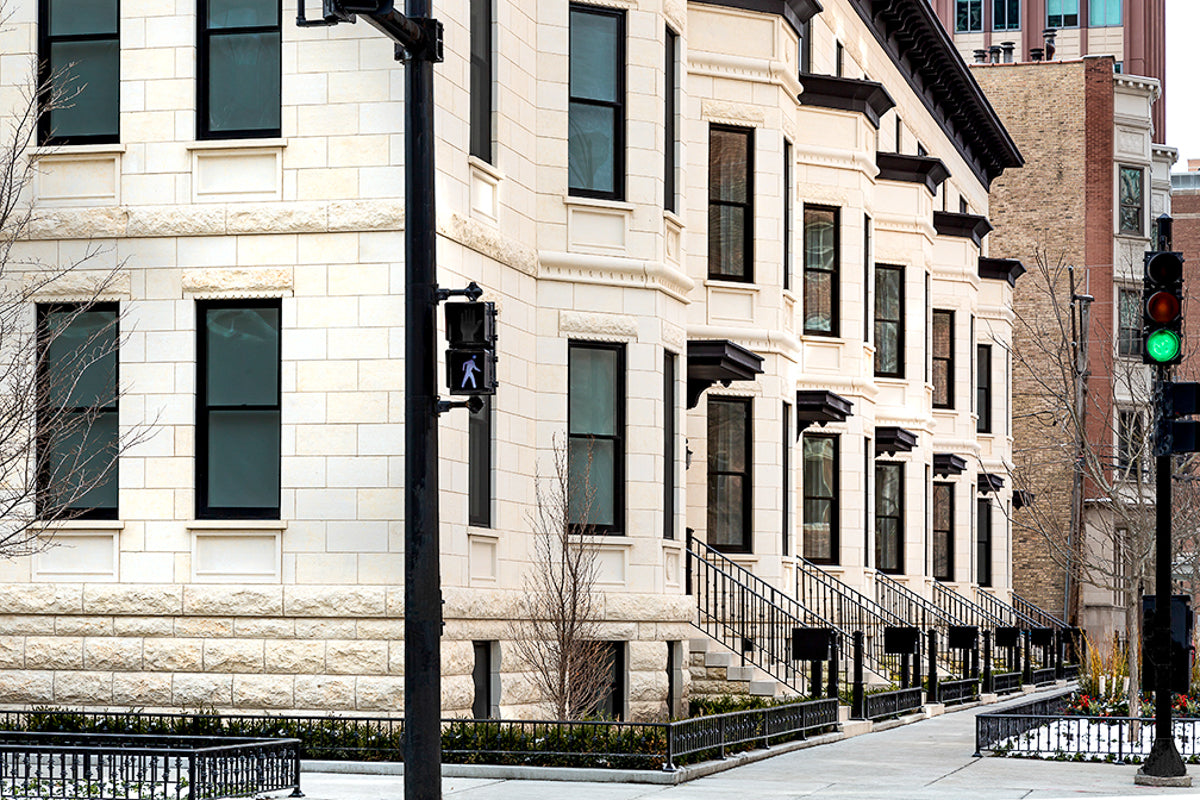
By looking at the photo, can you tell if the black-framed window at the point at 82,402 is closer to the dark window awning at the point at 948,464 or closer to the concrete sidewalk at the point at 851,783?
the concrete sidewalk at the point at 851,783

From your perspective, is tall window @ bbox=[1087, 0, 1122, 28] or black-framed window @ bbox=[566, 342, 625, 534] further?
tall window @ bbox=[1087, 0, 1122, 28]

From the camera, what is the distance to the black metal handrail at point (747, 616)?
24938 millimetres

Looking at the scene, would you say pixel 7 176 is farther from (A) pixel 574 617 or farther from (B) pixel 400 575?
(A) pixel 574 617

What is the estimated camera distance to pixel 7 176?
16.3 meters

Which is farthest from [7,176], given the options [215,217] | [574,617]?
[574,617]

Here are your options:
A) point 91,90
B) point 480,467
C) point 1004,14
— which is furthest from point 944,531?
point 1004,14

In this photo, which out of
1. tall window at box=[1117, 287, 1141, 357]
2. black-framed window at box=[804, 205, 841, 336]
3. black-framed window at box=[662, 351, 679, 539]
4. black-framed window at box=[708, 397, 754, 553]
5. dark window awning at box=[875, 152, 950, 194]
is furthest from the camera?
tall window at box=[1117, 287, 1141, 357]

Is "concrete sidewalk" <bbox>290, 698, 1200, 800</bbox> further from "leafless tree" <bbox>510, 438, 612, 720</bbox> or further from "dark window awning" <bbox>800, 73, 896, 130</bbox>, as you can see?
"dark window awning" <bbox>800, 73, 896, 130</bbox>

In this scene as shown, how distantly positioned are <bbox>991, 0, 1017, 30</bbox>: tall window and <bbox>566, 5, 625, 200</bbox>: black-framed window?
69.7 m

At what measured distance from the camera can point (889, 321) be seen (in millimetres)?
37688

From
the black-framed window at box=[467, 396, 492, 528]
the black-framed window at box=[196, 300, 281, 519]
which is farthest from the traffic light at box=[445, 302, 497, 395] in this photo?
the black-framed window at box=[467, 396, 492, 528]

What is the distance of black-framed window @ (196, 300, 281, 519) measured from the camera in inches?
749

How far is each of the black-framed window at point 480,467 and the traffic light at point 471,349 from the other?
289 inches

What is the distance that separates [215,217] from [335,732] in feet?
18.1
